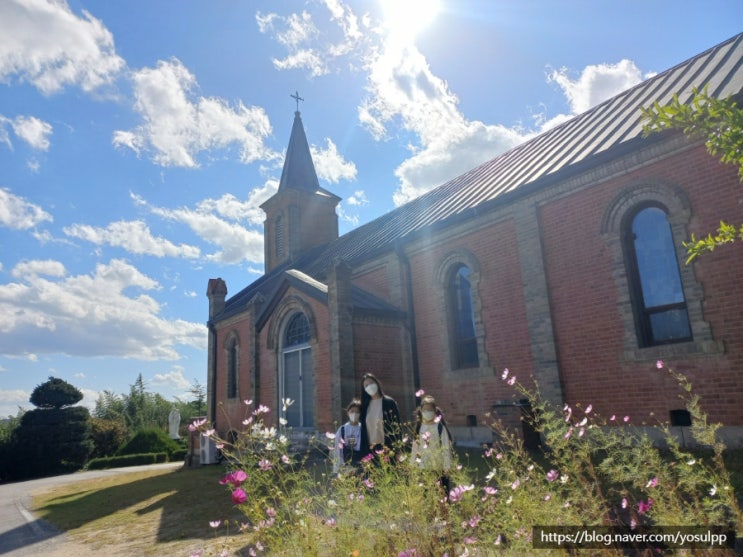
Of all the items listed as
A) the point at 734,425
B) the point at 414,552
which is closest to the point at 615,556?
the point at 414,552

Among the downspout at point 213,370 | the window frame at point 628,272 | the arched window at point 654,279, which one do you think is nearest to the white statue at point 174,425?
the downspout at point 213,370

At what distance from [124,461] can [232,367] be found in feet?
28.2

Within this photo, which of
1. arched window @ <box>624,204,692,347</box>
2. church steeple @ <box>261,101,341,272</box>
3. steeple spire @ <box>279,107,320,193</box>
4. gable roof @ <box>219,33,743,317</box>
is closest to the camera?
arched window @ <box>624,204,692,347</box>

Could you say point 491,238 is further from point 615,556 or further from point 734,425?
point 615,556

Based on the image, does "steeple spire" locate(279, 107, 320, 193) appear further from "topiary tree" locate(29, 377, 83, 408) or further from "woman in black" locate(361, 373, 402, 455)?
"woman in black" locate(361, 373, 402, 455)

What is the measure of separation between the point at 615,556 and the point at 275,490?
240cm

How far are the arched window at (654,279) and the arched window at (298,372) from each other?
8.89 m

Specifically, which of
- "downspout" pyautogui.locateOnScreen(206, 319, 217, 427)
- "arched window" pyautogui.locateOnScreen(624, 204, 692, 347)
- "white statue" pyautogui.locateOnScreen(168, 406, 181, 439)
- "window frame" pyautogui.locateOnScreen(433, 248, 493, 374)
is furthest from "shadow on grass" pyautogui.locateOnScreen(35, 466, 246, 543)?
"white statue" pyautogui.locateOnScreen(168, 406, 181, 439)

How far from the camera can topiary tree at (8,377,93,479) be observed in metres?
23.7

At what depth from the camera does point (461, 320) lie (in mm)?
13281

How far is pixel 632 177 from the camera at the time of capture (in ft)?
31.7

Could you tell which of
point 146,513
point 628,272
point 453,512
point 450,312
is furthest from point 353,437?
point 450,312

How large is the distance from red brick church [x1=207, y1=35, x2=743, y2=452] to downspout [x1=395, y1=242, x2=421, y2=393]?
0.04m

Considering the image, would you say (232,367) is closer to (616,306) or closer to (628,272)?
(616,306)
